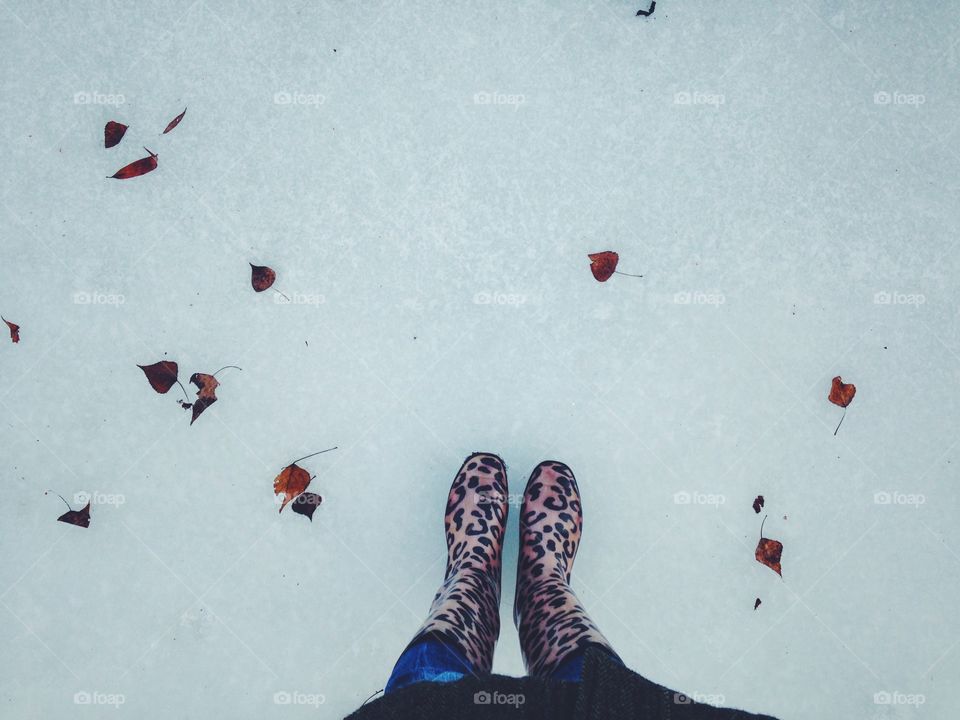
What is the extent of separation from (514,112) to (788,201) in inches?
32.3

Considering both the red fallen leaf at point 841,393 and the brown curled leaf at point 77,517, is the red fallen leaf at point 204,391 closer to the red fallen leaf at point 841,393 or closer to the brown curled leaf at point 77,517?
the brown curled leaf at point 77,517

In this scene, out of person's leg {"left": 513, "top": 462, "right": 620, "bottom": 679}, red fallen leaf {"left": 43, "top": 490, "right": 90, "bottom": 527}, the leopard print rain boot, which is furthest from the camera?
red fallen leaf {"left": 43, "top": 490, "right": 90, "bottom": 527}

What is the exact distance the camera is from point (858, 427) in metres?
1.82

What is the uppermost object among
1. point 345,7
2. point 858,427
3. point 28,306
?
point 345,7

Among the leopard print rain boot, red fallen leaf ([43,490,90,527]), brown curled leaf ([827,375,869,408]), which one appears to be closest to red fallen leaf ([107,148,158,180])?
red fallen leaf ([43,490,90,527])

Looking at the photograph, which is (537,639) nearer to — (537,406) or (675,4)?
(537,406)

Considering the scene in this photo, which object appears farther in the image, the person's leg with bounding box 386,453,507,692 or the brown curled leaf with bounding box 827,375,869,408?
the brown curled leaf with bounding box 827,375,869,408

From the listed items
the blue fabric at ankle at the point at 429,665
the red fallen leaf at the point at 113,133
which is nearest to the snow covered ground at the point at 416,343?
the red fallen leaf at the point at 113,133

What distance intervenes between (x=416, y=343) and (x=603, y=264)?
0.57 m

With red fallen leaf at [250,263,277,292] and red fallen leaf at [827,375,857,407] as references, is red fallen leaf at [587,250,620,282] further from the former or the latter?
red fallen leaf at [250,263,277,292]

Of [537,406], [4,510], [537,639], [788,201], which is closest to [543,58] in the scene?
[788,201]

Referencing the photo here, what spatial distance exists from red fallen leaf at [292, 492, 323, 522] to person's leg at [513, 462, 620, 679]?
581 millimetres

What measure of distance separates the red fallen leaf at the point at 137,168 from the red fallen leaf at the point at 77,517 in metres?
0.91

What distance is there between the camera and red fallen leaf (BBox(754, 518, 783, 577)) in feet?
5.90
